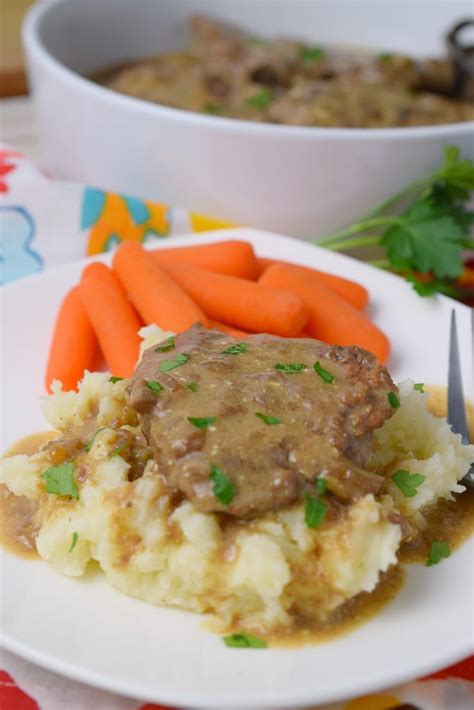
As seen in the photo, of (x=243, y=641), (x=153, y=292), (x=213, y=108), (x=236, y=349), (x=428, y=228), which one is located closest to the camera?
(x=243, y=641)

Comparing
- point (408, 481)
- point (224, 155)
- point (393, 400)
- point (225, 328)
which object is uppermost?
point (393, 400)

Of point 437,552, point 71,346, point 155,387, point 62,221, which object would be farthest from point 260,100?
point 437,552

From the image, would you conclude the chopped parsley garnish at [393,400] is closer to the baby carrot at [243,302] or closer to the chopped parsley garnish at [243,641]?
the chopped parsley garnish at [243,641]

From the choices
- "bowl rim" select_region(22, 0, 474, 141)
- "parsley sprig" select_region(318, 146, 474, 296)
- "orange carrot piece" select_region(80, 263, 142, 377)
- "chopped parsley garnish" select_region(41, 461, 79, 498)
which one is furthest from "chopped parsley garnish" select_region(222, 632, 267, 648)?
"bowl rim" select_region(22, 0, 474, 141)

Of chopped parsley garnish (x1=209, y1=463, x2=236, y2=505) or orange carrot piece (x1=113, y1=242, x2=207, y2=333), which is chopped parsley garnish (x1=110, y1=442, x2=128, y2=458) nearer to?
chopped parsley garnish (x1=209, y1=463, x2=236, y2=505)

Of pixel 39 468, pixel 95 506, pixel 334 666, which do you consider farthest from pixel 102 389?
pixel 334 666

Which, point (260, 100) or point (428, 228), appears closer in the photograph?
point (428, 228)

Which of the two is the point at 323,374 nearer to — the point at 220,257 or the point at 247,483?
the point at 247,483
